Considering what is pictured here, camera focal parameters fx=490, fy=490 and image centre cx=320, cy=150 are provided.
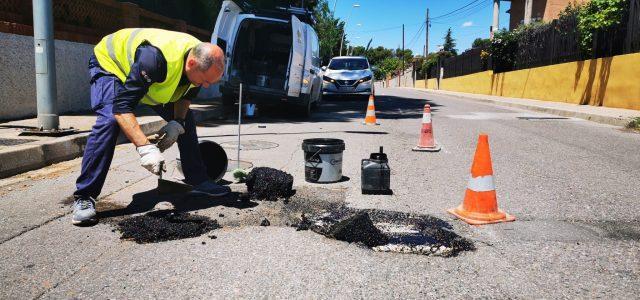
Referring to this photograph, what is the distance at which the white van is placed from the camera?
10.5 metres

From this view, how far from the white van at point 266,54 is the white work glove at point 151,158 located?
7.32 meters

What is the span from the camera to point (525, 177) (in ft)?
17.9

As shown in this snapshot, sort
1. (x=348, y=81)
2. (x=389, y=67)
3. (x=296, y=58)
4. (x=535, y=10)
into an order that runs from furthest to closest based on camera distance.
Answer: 1. (x=389, y=67)
2. (x=535, y=10)
3. (x=348, y=81)
4. (x=296, y=58)

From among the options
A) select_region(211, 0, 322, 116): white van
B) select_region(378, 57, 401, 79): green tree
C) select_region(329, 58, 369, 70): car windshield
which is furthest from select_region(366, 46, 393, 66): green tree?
select_region(211, 0, 322, 116): white van

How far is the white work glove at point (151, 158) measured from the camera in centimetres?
332

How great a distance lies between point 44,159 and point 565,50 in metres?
18.2

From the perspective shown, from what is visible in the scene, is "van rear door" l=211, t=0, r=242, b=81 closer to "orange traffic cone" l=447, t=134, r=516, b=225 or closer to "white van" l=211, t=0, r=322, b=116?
"white van" l=211, t=0, r=322, b=116

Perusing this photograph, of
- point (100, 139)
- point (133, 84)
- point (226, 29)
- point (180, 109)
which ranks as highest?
point (226, 29)

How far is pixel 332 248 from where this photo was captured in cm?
311

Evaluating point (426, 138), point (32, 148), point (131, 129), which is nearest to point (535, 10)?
point (426, 138)

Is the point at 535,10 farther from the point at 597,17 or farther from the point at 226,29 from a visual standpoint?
the point at 226,29

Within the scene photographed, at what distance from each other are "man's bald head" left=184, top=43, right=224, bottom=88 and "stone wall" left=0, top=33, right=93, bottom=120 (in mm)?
5755

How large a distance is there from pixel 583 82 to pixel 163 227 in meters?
16.7

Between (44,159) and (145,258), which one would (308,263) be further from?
(44,159)
